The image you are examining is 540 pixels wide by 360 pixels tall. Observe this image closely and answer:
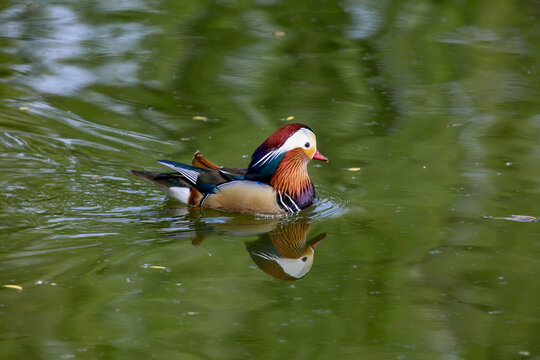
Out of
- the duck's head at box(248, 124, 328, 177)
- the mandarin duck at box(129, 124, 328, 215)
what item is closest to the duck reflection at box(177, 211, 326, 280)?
the mandarin duck at box(129, 124, 328, 215)

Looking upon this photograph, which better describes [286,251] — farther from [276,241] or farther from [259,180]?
[259,180]

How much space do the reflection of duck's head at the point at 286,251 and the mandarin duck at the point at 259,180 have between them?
33 cm

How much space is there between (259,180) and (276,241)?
0.92 metres

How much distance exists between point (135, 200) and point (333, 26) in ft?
21.5

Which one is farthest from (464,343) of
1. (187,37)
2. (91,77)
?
(187,37)

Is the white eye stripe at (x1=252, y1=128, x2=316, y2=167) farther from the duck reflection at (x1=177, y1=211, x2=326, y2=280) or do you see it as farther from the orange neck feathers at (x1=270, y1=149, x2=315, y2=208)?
the duck reflection at (x1=177, y1=211, x2=326, y2=280)

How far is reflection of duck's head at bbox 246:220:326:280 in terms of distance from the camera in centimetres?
670

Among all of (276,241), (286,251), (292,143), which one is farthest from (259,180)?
(286,251)

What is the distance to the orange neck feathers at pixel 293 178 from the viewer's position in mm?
7949

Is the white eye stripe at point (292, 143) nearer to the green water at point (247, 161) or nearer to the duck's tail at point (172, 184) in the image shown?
the green water at point (247, 161)

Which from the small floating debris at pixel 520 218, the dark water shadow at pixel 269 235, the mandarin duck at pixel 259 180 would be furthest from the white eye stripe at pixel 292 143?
the small floating debris at pixel 520 218

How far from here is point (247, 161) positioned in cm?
891

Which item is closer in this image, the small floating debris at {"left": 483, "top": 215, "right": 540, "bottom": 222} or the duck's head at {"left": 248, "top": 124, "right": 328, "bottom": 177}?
the small floating debris at {"left": 483, "top": 215, "right": 540, "bottom": 222}

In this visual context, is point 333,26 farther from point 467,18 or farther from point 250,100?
point 250,100
